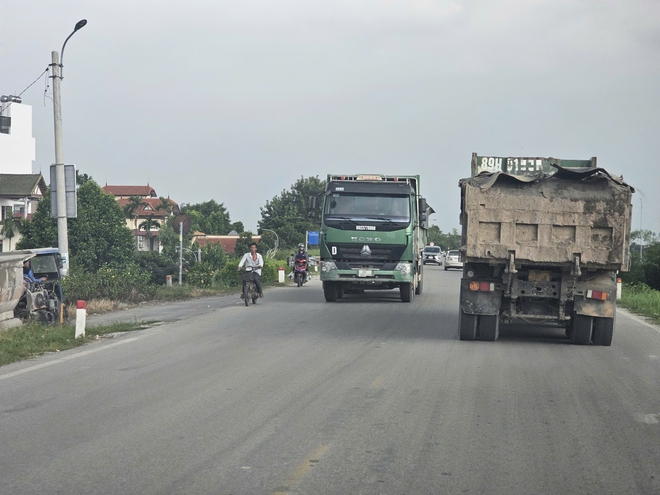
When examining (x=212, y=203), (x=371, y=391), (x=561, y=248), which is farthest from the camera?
(x=212, y=203)

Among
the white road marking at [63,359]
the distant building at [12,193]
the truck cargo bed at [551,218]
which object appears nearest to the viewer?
the white road marking at [63,359]

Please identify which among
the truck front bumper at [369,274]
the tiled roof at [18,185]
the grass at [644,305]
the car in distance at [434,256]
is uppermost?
the tiled roof at [18,185]

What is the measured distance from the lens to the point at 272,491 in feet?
16.9

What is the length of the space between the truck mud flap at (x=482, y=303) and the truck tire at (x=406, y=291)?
27.8 ft

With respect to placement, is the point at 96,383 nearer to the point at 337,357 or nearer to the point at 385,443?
the point at 337,357

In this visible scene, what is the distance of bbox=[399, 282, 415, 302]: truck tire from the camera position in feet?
73.1

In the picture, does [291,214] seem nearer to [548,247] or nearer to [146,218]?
[146,218]

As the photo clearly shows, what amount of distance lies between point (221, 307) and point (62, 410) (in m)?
13.5

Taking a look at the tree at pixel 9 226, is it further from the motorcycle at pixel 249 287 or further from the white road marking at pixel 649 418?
the white road marking at pixel 649 418

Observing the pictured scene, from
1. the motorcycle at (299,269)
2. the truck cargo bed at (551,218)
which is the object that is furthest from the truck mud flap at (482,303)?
the motorcycle at (299,269)

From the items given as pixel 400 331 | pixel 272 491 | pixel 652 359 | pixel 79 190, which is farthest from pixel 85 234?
pixel 272 491

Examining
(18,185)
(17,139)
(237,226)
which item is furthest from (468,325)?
(237,226)

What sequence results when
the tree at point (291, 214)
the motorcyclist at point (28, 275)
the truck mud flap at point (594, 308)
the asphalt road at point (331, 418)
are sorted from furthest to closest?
the tree at point (291, 214), the motorcyclist at point (28, 275), the truck mud flap at point (594, 308), the asphalt road at point (331, 418)

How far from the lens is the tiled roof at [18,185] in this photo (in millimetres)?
62188
